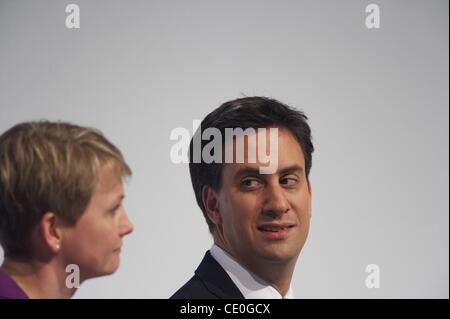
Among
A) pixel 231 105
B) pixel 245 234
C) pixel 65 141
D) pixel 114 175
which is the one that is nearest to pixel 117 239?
pixel 114 175

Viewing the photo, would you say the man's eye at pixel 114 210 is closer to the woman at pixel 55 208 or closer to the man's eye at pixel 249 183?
the woman at pixel 55 208

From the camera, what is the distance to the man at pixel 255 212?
2215 millimetres

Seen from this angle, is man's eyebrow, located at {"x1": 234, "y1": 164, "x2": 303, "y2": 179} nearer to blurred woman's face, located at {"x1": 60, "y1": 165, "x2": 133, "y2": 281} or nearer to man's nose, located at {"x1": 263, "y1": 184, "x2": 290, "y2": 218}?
man's nose, located at {"x1": 263, "y1": 184, "x2": 290, "y2": 218}

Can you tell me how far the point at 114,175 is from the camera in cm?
195

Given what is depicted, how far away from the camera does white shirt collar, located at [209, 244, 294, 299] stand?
2.24m

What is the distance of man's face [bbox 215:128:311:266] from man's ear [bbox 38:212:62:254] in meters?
0.61

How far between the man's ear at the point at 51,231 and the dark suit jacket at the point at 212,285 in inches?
21.7

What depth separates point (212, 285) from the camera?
2.24 meters

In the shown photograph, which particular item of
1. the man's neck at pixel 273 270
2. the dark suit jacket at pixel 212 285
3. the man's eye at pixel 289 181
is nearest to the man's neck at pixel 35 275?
the dark suit jacket at pixel 212 285

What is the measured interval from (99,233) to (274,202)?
1.93ft

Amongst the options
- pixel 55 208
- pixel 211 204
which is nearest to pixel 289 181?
pixel 211 204
